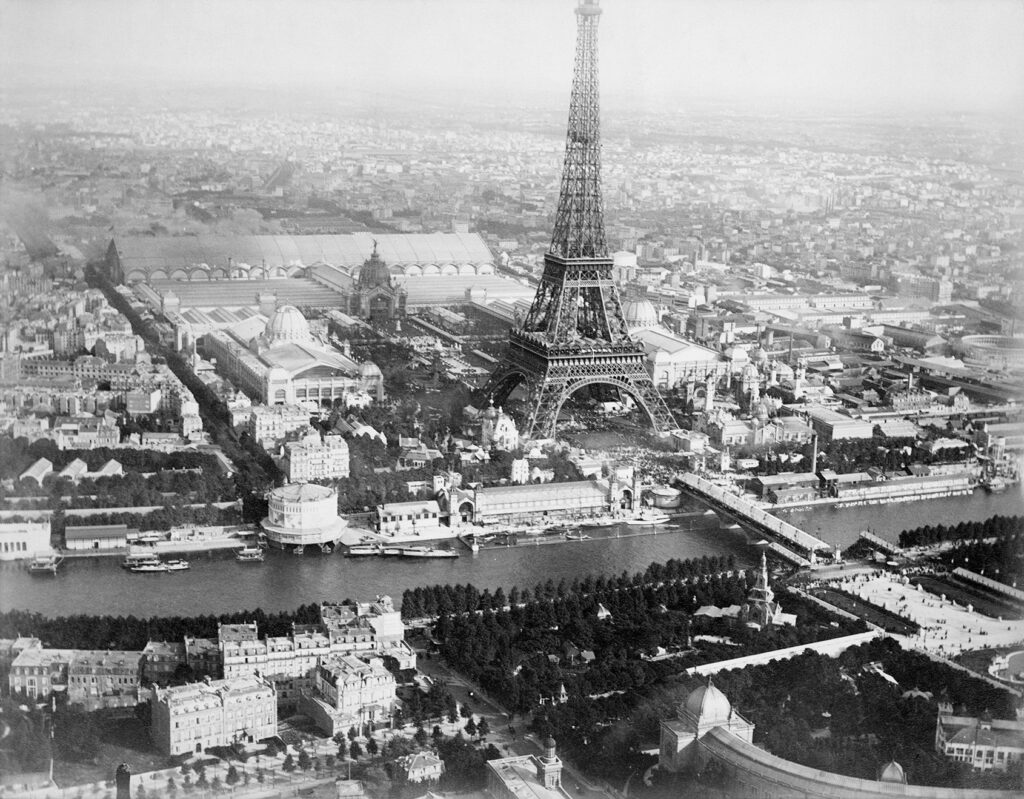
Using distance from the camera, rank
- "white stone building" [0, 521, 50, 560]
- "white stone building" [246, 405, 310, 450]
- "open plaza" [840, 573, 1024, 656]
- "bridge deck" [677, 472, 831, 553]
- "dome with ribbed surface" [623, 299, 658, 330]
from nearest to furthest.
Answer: "open plaza" [840, 573, 1024, 656] < "white stone building" [0, 521, 50, 560] < "bridge deck" [677, 472, 831, 553] < "white stone building" [246, 405, 310, 450] < "dome with ribbed surface" [623, 299, 658, 330]

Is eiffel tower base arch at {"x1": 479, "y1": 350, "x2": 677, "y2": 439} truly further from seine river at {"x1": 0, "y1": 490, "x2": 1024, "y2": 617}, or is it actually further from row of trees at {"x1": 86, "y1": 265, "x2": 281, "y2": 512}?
row of trees at {"x1": 86, "y1": 265, "x2": 281, "y2": 512}

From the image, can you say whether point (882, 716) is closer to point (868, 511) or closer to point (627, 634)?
point (627, 634)

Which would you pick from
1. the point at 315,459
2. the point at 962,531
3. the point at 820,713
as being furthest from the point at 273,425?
the point at 820,713

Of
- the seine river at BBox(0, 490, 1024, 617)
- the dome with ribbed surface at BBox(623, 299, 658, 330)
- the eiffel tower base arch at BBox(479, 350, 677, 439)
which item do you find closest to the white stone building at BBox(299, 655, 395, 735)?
the seine river at BBox(0, 490, 1024, 617)

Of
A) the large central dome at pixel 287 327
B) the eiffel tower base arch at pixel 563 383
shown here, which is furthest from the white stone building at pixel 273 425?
the large central dome at pixel 287 327

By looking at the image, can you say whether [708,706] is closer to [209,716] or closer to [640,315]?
[209,716]

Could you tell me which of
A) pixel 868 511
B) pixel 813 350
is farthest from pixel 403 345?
pixel 868 511

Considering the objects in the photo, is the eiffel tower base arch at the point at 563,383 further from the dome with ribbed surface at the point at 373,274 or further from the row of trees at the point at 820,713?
the row of trees at the point at 820,713
